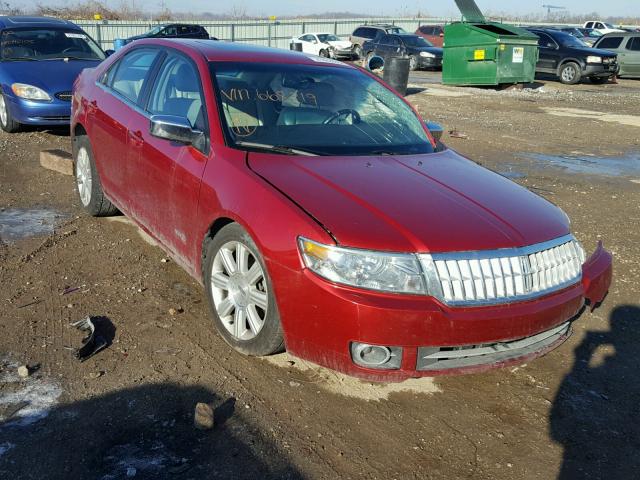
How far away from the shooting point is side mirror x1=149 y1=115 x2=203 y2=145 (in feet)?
12.9

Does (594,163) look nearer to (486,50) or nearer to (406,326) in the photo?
(406,326)

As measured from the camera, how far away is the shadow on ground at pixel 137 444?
2.76 meters

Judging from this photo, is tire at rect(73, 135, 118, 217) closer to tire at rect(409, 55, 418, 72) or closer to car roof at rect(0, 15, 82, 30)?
car roof at rect(0, 15, 82, 30)

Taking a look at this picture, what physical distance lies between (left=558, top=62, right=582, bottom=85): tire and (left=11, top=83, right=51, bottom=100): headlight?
60.5 feet

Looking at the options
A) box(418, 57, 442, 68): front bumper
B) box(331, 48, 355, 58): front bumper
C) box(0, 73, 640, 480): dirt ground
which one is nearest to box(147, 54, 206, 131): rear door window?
box(0, 73, 640, 480): dirt ground

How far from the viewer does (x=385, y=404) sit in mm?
3391

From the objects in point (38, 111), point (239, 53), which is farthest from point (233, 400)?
point (38, 111)

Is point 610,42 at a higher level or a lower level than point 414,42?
higher

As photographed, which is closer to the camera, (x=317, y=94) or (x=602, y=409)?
(x=602, y=409)

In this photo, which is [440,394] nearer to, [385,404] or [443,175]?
[385,404]

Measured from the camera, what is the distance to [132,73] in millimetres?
5176

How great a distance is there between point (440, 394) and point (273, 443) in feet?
3.25

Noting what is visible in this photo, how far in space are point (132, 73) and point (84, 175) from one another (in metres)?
1.27

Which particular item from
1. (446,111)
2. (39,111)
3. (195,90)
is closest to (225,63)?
(195,90)
